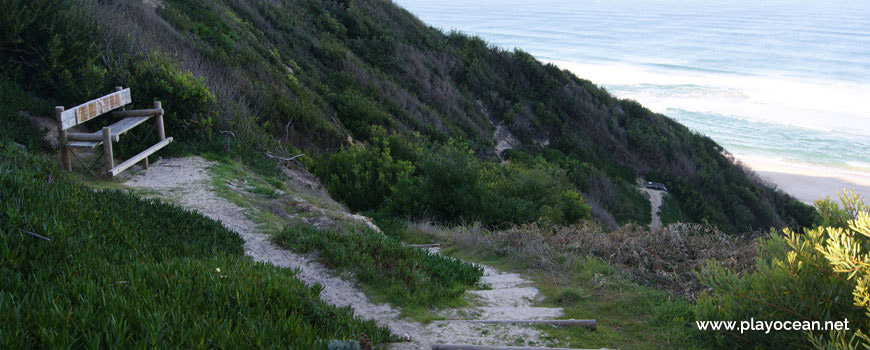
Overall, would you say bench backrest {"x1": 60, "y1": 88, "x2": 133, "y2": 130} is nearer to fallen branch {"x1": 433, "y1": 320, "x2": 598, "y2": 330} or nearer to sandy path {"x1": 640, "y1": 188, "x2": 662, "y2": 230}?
fallen branch {"x1": 433, "y1": 320, "x2": 598, "y2": 330}

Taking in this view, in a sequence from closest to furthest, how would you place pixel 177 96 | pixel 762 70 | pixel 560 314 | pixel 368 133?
1. pixel 560 314
2. pixel 177 96
3. pixel 368 133
4. pixel 762 70

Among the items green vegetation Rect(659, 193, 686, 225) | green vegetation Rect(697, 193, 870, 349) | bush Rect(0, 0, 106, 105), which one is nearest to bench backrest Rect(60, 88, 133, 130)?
bush Rect(0, 0, 106, 105)

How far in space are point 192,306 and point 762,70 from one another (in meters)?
80.1

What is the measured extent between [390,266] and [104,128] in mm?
4769

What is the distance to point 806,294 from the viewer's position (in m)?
3.70

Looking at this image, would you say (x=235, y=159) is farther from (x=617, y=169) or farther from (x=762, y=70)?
(x=762, y=70)

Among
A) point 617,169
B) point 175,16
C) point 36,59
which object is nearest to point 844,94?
point 617,169

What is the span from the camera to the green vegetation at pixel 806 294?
3.37 meters

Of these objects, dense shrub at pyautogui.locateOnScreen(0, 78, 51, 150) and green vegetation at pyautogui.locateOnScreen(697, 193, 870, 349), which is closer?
green vegetation at pyautogui.locateOnScreen(697, 193, 870, 349)

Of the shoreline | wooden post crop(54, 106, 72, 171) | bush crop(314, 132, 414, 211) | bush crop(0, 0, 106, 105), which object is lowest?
the shoreline

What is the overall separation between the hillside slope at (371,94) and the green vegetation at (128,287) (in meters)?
4.97

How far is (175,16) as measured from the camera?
16.3 m

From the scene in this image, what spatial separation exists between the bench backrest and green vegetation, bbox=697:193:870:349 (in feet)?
25.5

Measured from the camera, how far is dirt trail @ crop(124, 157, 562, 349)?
433cm
